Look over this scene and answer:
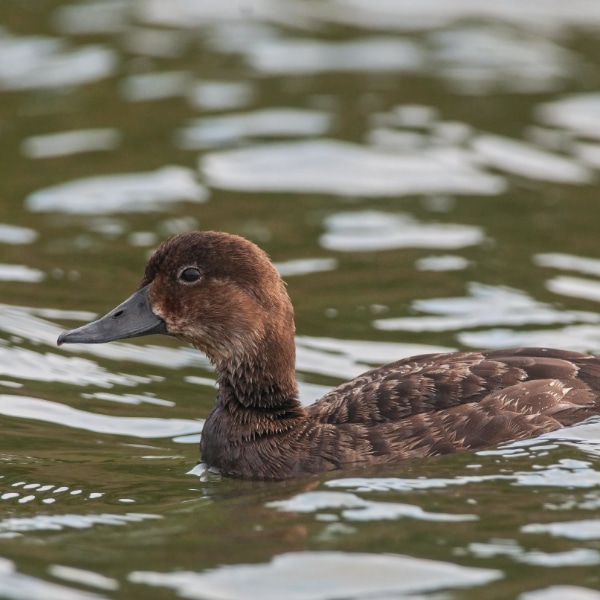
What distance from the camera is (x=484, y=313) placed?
11797 millimetres

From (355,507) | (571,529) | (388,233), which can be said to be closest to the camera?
(571,529)

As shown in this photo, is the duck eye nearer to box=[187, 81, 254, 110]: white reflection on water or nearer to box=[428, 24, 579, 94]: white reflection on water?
box=[187, 81, 254, 110]: white reflection on water

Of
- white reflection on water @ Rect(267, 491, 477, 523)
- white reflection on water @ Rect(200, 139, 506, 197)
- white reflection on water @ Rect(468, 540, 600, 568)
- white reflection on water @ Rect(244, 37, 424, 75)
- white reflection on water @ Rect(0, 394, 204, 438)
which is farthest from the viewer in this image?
white reflection on water @ Rect(244, 37, 424, 75)

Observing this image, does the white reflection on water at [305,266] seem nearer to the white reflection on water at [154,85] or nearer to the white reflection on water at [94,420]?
the white reflection on water at [94,420]

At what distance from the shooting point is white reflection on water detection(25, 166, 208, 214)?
1436cm

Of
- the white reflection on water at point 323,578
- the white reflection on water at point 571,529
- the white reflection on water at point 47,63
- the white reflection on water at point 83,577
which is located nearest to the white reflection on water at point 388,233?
the white reflection on water at point 47,63

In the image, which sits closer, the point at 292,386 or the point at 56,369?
the point at 292,386

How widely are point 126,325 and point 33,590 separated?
8.85 ft

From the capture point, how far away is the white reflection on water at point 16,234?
1338cm

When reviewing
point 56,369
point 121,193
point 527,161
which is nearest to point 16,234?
point 121,193

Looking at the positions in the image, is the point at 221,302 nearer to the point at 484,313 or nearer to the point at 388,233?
the point at 484,313

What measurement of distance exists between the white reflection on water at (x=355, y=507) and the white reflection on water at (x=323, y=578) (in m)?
0.54

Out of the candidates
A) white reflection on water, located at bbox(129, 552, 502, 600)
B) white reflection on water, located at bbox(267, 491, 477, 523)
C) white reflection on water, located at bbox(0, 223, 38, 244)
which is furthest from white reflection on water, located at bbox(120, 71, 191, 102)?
white reflection on water, located at bbox(129, 552, 502, 600)

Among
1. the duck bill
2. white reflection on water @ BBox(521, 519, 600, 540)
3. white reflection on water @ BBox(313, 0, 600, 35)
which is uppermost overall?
white reflection on water @ BBox(313, 0, 600, 35)
